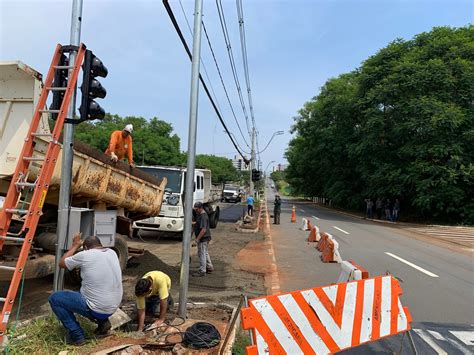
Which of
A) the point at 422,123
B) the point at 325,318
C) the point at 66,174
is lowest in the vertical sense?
the point at 325,318

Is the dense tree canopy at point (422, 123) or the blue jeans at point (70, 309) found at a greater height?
the dense tree canopy at point (422, 123)

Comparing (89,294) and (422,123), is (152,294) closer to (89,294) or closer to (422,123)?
(89,294)

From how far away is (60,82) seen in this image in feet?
18.1

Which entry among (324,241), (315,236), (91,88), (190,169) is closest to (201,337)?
(190,169)

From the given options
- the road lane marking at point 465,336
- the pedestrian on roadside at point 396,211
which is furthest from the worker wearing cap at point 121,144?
the pedestrian on roadside at point 396,211

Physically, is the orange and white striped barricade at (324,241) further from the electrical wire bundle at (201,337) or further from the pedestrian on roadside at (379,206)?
the pedestrian on roadside at (379,206)

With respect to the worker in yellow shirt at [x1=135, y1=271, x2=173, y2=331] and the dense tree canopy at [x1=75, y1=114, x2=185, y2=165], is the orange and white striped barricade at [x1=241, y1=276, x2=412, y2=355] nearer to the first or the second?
the worker in yellow shirt at [x1=135, y1=271, x2=173, y2=331]

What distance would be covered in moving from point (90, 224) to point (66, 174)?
0.85 metres

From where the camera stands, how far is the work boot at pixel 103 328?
5133 mm

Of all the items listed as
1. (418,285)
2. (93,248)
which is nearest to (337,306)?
(93,248)

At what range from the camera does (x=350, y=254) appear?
44.5ft

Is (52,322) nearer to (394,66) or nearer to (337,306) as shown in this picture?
(337,306)

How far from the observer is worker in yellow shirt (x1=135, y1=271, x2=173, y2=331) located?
5.48 metres

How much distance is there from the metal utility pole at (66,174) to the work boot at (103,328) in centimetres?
80
